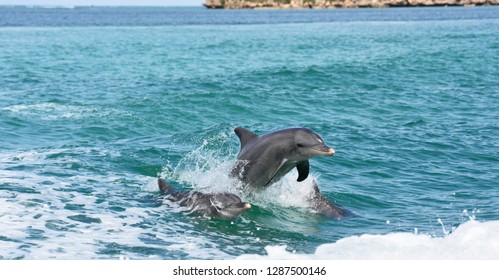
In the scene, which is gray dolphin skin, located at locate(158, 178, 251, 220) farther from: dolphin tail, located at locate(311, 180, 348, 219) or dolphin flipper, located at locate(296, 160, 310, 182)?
dolphin tail, located at locate(311, 180, 348, 219)

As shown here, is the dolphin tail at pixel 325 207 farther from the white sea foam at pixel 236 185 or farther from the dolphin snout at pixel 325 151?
the dolphin snout at pixel 325 151

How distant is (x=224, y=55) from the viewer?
45625 mm

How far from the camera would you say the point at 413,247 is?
10898mm

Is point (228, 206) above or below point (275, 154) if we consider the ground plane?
below

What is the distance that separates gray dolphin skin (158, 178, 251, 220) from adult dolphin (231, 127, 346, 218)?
92cm

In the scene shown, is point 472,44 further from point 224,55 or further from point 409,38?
point 224,55

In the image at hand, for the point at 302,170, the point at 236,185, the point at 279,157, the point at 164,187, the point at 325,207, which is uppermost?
the point at 279,157

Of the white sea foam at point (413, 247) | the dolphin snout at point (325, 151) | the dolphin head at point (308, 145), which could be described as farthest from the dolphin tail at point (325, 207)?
the white sea foam at point (413, 247)

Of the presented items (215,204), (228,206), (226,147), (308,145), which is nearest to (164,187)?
(215,204)

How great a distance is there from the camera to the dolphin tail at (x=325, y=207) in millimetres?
13125

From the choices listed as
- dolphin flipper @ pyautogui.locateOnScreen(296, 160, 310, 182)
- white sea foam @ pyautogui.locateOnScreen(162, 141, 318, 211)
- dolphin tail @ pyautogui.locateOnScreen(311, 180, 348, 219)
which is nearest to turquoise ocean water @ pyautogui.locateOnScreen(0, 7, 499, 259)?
white sea foam @ pyautogui.locateOnScreen(162, 141, 318, 211)

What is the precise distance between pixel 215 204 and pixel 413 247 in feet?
11.2

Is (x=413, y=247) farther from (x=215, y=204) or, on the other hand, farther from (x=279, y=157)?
(x=215, y=204)

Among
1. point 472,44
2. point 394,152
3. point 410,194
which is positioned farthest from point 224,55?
point 410,194
